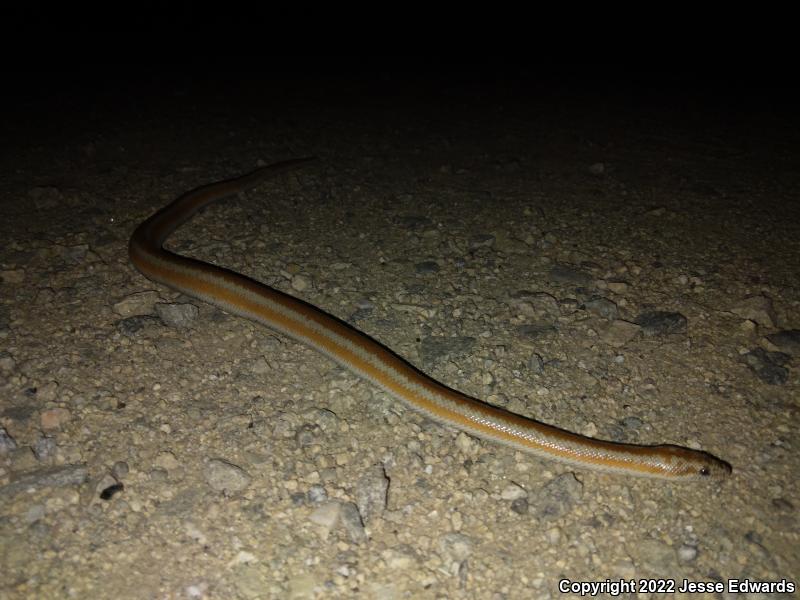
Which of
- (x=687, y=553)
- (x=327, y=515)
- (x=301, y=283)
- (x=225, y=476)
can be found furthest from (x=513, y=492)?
(x=301, y=283)

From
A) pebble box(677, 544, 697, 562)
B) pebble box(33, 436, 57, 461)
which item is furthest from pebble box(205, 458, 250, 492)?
pebble box(677, 544, 697, 562)

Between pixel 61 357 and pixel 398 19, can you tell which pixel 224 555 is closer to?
pixel 61 357

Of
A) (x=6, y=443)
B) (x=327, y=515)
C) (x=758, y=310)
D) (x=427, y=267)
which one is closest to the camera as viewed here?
(x=327, y=515)

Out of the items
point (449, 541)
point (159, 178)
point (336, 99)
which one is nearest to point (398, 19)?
point (336, 99)

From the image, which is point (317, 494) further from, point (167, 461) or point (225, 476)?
point (167, 461)

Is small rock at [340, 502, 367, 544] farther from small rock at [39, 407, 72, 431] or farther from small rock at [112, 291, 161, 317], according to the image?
small rock at [112, 291, 161, 317]

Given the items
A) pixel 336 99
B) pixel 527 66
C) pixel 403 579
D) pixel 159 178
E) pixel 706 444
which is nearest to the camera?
pixel 403 579

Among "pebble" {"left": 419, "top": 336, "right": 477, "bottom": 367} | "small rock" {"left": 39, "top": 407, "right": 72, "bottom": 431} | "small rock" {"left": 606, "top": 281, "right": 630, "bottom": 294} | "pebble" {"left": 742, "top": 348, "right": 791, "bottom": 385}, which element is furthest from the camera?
"small rock" {"left": 606, "top": 281, "right": 630, "bottom": 294}
